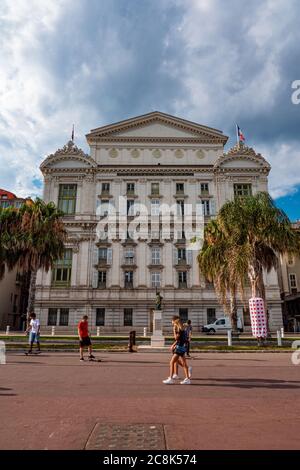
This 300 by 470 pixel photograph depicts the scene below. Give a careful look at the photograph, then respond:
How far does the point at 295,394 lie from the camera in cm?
775

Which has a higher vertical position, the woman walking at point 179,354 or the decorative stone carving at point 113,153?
Answer: the decorative stone carving at point 113,153

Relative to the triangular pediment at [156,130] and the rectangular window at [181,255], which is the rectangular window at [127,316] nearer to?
the rectangular window at [181,255]

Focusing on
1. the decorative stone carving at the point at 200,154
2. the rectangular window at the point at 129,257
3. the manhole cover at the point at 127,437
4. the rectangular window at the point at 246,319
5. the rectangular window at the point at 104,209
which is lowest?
the manhole cover at the point at 127,437

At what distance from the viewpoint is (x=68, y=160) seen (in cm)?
4725

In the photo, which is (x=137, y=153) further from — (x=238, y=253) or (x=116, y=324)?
(x=238, y=253)

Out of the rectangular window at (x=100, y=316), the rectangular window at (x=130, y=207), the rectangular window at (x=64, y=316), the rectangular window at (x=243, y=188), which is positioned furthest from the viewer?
the rectangular window at (x=243, y=188)

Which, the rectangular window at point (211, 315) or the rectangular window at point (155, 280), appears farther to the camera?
the rectangular window at point (155, 280)

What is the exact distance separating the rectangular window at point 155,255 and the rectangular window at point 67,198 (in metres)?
12.0

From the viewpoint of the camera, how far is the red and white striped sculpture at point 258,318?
21.8 meters

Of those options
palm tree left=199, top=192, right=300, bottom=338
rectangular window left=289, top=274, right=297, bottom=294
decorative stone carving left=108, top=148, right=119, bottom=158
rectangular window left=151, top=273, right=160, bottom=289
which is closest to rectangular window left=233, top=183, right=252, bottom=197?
rectangular window left=289, top=274, right=297, bottom=294

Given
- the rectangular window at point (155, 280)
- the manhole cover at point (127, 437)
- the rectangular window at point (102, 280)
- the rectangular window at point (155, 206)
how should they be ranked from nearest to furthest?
the manhole cover at point (127, 437)
the rectangular window at point (155, 280)
the rectangular window at point (102, 280)
the rectangular window at point (155, 206)

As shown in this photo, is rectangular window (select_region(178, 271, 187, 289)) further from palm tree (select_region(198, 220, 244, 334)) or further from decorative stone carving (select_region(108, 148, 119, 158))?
decorative stone carving (select_region(108, 148, 119, 158))

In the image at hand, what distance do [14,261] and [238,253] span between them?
1789 centimetres

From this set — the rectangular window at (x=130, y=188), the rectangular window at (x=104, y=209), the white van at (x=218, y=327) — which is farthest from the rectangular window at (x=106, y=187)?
the white van at (x=218, y=327)
